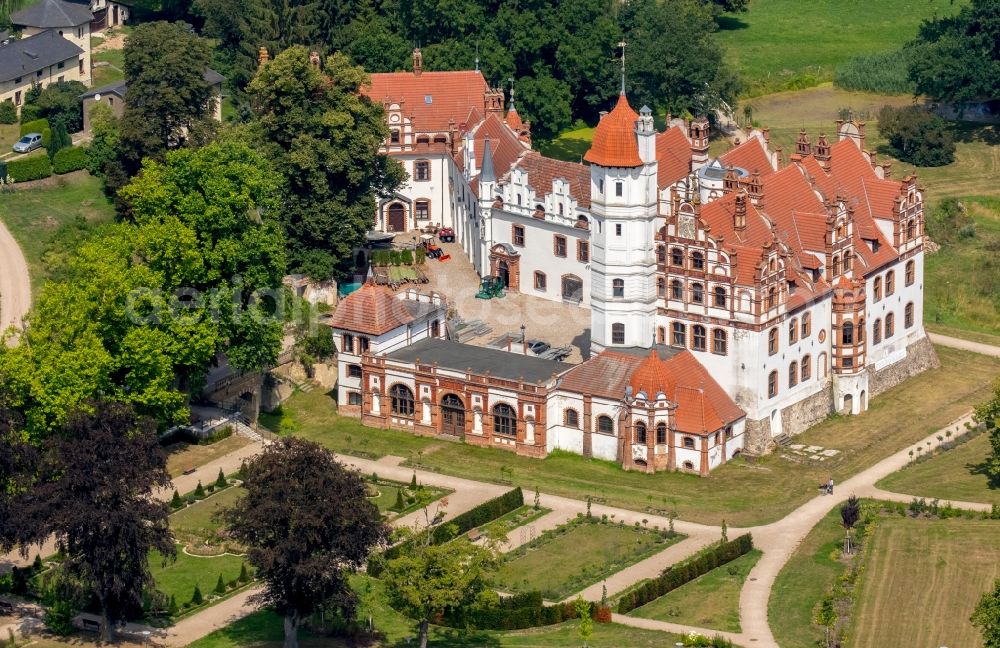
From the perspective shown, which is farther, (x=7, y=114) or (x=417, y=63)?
(x=7, y=114)

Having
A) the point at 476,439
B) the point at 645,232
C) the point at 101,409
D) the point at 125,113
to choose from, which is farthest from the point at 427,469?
the point at 125,113

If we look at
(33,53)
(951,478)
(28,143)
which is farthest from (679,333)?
(33,53)

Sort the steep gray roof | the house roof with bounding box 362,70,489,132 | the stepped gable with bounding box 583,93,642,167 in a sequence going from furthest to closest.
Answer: the steep gray roof < the house roof with bounding box 362,70,489,132 < the stepped gable with bounding box 583,93,642,167

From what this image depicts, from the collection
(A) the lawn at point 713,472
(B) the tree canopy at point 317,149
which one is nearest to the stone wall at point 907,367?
(A) the lawn at point 713,472

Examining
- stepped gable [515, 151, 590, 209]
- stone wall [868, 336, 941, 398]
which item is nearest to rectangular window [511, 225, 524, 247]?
stepped gable [515, 151, 590, 209]

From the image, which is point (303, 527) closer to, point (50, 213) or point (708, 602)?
point (708, 602)

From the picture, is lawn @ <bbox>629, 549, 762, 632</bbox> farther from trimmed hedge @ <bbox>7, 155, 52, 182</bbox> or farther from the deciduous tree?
trimmed hedge @ <bbox>7, 155, 52, 182</bbox>

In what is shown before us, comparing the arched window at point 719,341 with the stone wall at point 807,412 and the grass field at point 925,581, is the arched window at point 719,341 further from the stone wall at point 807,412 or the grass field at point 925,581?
the grass field at point 925,581
